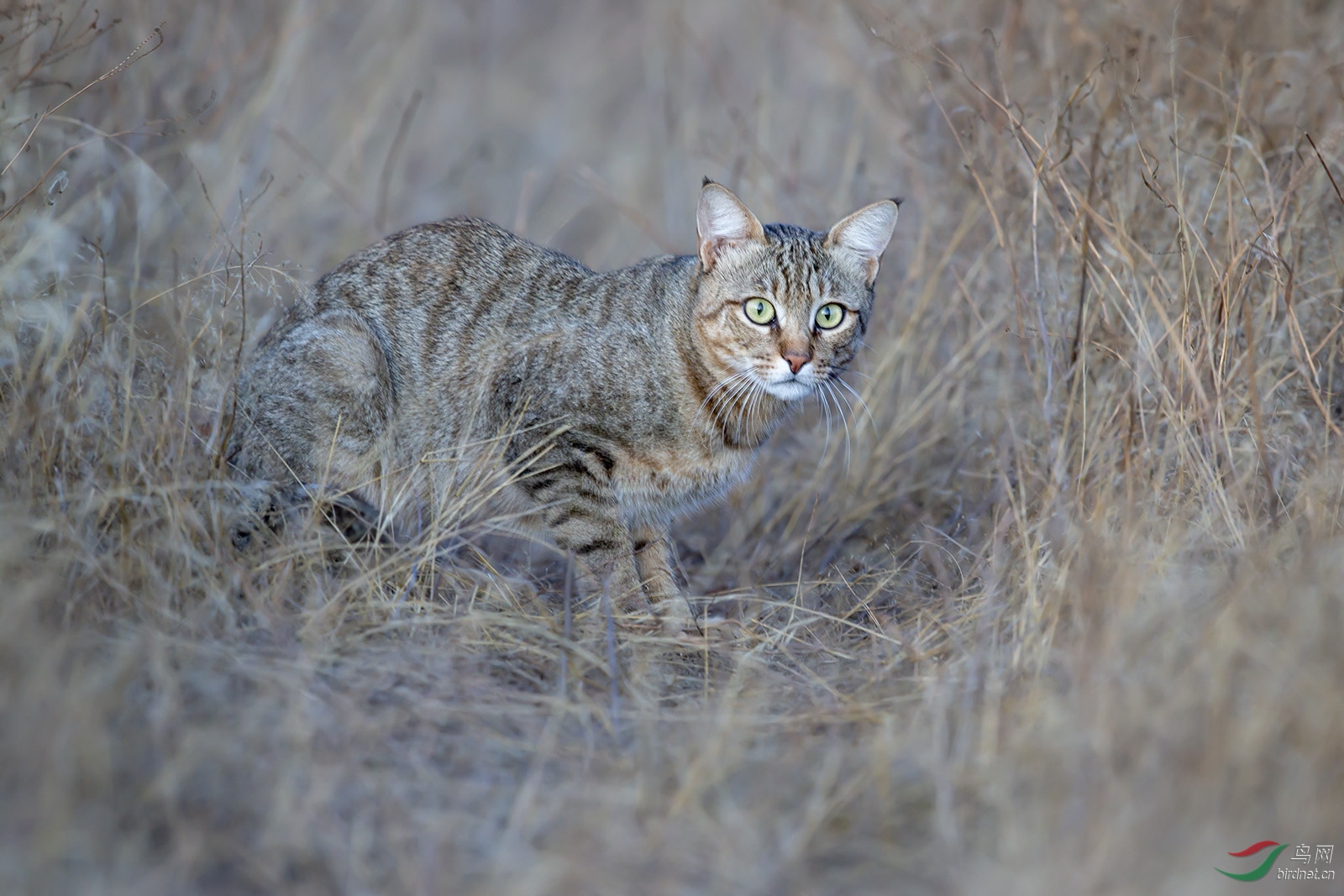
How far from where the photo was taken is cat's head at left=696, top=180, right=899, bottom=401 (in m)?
3.61

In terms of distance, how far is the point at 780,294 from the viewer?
366 cm

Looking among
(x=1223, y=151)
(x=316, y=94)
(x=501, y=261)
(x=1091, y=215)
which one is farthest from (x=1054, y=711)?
(x=316, y=94)

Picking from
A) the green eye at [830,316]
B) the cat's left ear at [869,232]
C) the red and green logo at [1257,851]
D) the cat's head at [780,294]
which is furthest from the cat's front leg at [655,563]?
the red and green logo at [1257,851]

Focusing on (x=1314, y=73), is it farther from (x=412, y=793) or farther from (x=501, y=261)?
(x=412, y=793)

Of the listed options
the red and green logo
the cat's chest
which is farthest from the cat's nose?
the red and green logo

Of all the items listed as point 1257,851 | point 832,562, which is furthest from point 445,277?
point 1257,851

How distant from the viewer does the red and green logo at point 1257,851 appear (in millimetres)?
2021

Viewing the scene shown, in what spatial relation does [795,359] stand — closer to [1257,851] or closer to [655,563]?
[655,563]

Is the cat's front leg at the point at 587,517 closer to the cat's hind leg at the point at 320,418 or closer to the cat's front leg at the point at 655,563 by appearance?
the cat's front leg at the point at 655,563

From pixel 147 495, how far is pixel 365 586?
0.64 metres

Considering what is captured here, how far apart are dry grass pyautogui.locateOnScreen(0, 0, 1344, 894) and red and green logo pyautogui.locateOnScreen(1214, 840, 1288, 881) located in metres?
0.05

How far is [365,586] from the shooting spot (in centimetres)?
315

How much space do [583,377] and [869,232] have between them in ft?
3.72

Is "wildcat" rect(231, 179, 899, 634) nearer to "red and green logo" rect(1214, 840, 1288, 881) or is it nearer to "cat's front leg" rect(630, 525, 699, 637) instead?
"cat's front leg" rect(630, 525, 699, 637)
